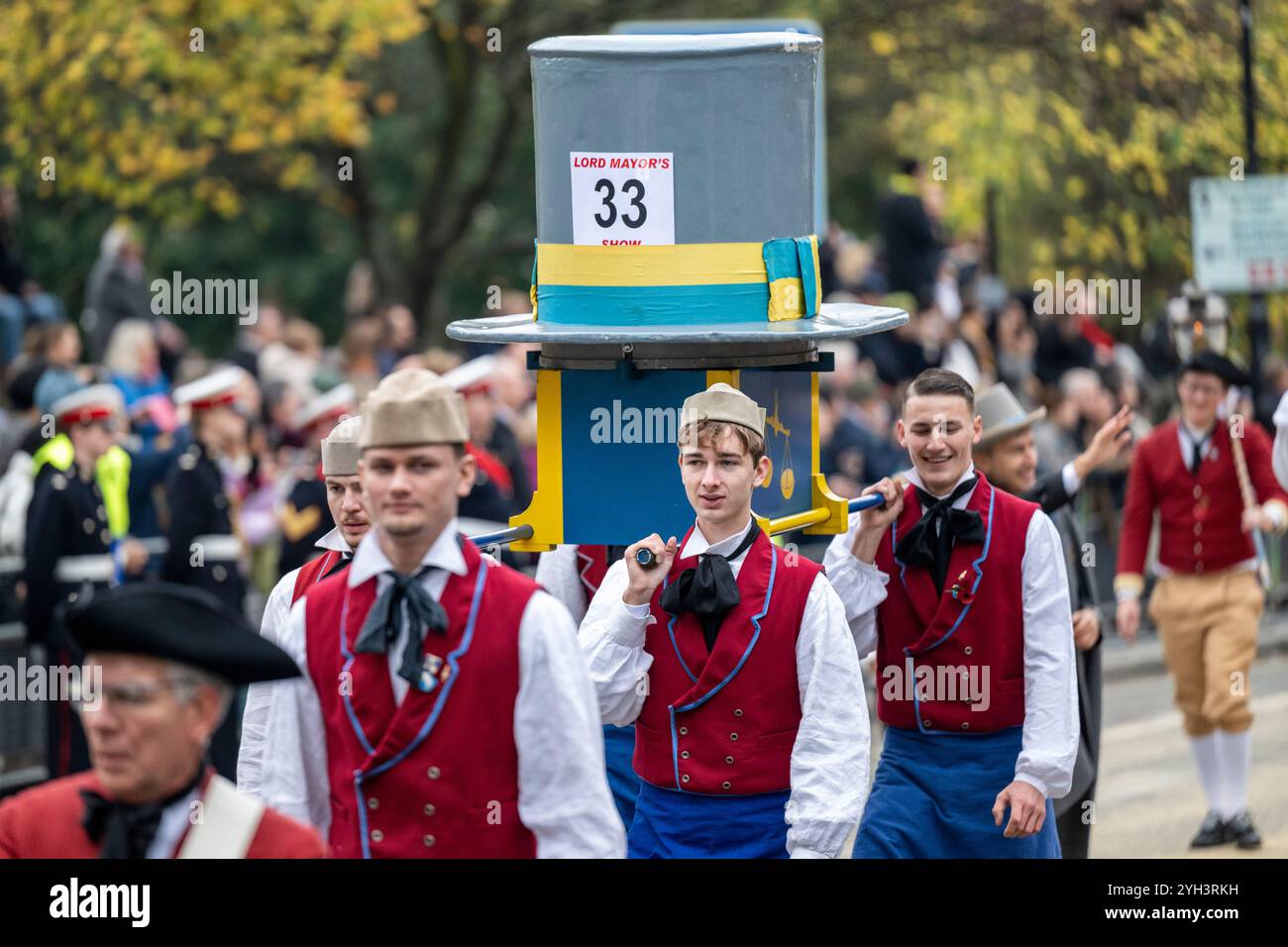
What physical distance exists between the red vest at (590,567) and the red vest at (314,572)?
106cm

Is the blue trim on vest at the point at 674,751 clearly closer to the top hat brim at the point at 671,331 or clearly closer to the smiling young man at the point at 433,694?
the top hat brim at the point at 671,331

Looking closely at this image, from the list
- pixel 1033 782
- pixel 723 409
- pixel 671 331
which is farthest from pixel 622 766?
pixel 723 409

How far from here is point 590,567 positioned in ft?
26.0

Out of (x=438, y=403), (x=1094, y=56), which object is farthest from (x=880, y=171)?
(x=438, y=403)

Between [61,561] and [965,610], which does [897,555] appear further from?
[61,561]

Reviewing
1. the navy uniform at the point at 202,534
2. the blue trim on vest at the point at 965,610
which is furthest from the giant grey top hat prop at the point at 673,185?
the navy uniform at the point at 202,534

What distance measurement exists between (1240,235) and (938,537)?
33.0 ft

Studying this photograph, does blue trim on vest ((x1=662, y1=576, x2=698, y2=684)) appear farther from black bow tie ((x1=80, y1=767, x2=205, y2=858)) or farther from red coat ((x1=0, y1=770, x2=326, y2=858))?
black bow tie ((x1=80, y1=767, x2=205, y2=858))

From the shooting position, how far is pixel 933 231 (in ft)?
63.3

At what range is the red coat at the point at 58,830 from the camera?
4.53 meters

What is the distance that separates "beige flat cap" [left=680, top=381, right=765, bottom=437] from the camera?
621cm

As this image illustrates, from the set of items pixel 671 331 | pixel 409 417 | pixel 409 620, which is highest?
pixel 671 331
